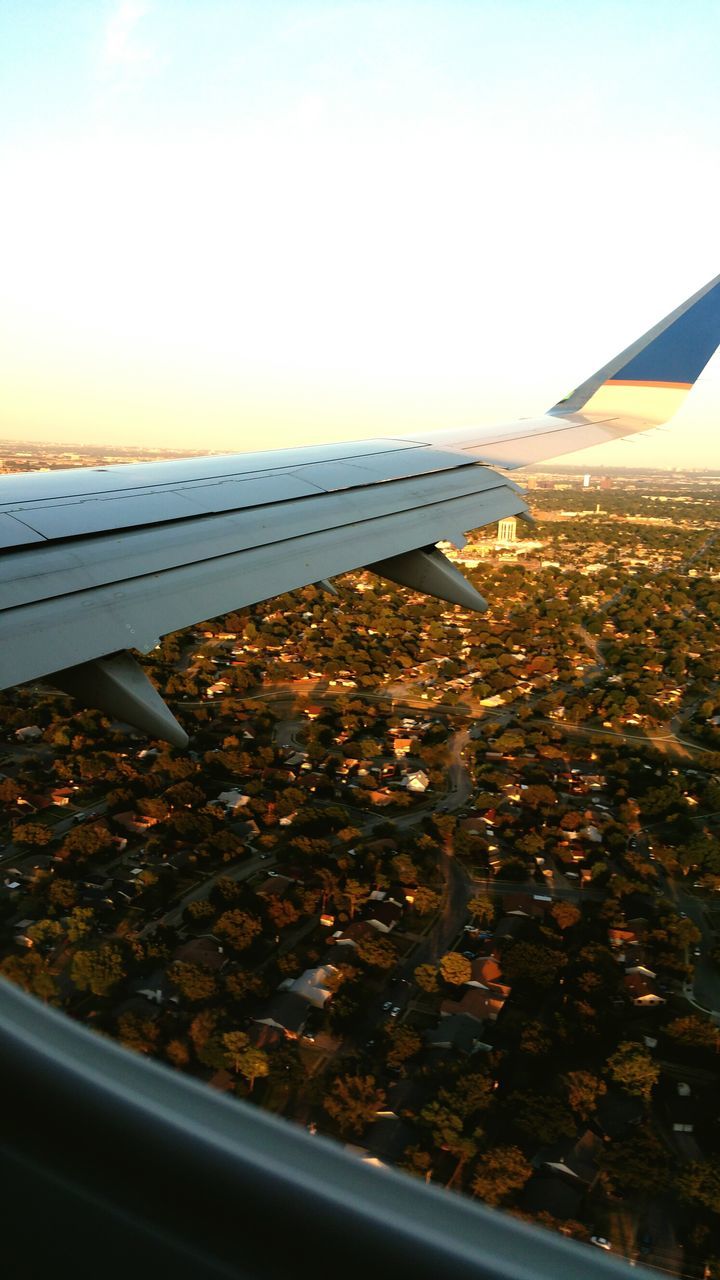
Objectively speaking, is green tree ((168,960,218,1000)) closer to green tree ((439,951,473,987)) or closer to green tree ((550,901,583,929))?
green tree ((439,951,473,987))

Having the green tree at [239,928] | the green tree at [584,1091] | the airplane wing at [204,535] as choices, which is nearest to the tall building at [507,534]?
the green tree at [239,928]

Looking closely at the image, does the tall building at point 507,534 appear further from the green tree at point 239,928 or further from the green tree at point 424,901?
the green tree at point 239,928

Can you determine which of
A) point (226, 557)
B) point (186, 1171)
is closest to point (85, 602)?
point (226, 557)

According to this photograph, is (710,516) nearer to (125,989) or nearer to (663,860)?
(663,860)

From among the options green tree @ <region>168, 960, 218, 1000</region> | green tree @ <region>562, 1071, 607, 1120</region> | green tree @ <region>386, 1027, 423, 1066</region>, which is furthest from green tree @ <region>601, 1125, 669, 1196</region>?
green tree @ <region>168, 960, 218, 1000</region>

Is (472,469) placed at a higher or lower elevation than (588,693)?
higher
